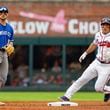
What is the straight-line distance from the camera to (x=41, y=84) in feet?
87.9

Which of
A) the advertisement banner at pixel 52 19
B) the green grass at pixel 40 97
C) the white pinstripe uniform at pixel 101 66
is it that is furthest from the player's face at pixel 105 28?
the advertisement banner at pixel 52 19

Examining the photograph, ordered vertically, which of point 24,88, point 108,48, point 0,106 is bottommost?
point 24,88

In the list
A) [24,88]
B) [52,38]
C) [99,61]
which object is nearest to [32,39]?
[52,38]

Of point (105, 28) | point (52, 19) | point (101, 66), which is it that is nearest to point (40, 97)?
point (101, 66)

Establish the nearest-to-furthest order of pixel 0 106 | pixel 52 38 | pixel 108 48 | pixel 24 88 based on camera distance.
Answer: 1. pixel 0 106
2. pixel 108 48
3. pixel 24 88
4. pixel 52 38

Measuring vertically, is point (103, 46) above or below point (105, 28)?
below

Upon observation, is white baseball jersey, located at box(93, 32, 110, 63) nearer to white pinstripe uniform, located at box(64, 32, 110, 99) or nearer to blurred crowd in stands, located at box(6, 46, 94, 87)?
white pinstripe uniform, located at box(64, 32, 110, 99)

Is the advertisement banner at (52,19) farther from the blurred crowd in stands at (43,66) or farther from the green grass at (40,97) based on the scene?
the green grass at (40,97)

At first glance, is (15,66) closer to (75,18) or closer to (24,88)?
(24,88)

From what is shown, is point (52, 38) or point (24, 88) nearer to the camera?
point (24, 88)

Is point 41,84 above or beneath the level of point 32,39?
beneath

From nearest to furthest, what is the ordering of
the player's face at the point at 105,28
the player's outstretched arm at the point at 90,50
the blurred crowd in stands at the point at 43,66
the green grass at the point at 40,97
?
1. the player's face at the point at 105,28
2. the player's outstretched arm at the point at 90,50
3. the green grass at the point at 40,97
4. the blurred crowd in stands at the point at 43,66

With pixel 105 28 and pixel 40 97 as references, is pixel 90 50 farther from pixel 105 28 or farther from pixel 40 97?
pixel 40 97

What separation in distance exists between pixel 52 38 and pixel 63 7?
1.51m
